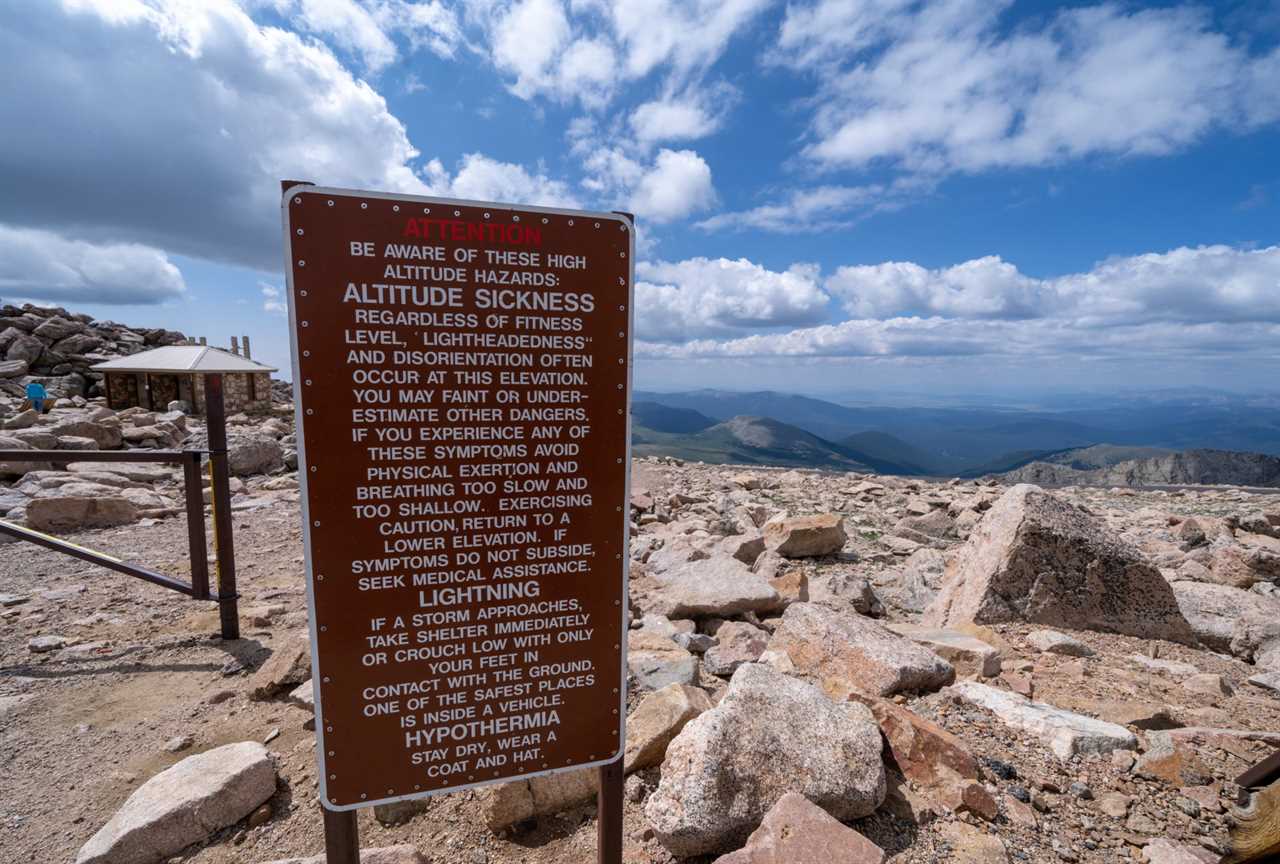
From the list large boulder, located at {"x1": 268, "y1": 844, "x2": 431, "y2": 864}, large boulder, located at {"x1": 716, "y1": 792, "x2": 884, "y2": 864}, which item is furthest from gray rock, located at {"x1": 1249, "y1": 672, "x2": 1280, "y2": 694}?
large boulder, located at {"x1": 268, "y1": 844, "x2": 431, "y2": 864}

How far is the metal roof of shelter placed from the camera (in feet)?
21.1

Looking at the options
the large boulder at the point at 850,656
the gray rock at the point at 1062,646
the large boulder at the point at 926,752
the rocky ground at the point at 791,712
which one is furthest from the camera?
the gray rock at the point at 1062,646

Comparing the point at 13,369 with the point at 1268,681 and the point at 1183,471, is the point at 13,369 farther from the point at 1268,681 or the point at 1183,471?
the point at 1183,471

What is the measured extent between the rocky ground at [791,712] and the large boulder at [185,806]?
2 centimetres

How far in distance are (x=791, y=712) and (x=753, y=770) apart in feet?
1.51

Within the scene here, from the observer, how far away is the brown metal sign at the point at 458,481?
7.97ft

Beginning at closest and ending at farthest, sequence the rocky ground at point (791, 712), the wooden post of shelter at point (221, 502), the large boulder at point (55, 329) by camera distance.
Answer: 1. the rocky ground at point (791, 712)
2. the wooden post of shelter at point (221, 502)
3. the large boulder at point (55, 329)

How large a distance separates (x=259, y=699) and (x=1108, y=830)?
588 cm

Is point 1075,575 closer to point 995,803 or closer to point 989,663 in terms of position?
point 989,663

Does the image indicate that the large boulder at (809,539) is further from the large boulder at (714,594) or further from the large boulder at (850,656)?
the large boulder at (850,656)

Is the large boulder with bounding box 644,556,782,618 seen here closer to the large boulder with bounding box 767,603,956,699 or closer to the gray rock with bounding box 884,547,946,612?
the large boulder with bounding box 767,603,956,699

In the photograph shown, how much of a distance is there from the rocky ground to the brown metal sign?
103 cm

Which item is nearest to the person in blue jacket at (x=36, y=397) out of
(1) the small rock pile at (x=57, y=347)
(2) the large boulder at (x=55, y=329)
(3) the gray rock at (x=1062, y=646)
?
(1) the small rock pile at (x=57, y=347)

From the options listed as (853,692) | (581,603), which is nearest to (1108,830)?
(853,692)
